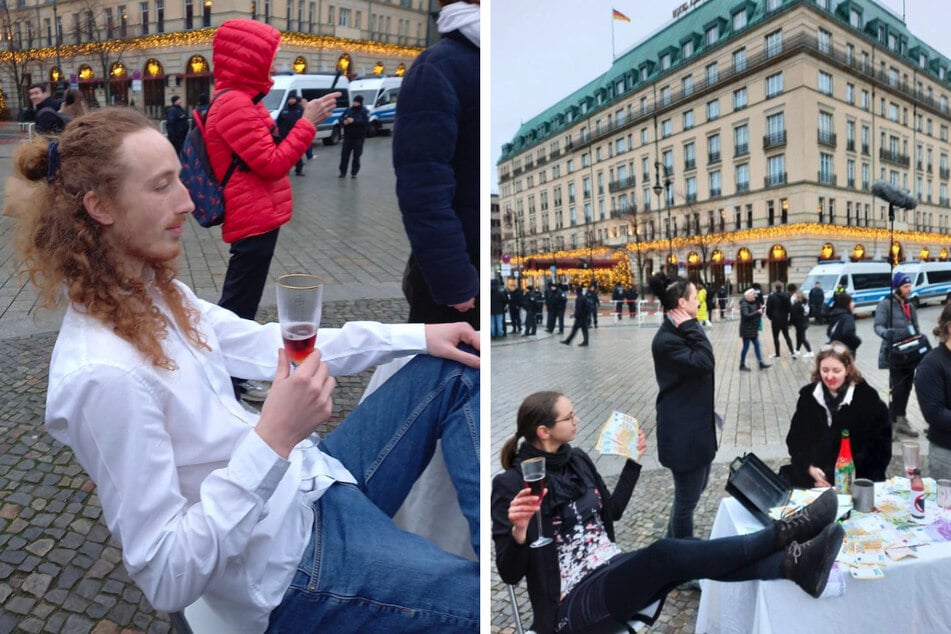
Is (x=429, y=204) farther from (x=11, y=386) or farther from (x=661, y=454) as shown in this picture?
(x=661, y=454)

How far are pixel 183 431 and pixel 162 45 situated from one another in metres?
0.79

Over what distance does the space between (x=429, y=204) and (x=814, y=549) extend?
3.34ft

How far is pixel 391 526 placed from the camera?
3.66ft

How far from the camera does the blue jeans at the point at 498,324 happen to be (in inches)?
65.2

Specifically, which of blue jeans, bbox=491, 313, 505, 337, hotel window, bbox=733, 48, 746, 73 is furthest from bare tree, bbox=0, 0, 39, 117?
hotel window, bbox=733, 48, 746, 73

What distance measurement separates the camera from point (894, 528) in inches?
65.1

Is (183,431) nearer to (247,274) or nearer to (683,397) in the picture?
(247,274)

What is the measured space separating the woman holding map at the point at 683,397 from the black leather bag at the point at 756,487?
0.49ft

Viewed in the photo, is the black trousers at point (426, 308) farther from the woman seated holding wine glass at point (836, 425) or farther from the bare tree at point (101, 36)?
the woman seated holding wine glass at point (836, 425)

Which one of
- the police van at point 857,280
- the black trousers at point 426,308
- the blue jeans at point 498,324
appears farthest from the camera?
the police van at point 857,280

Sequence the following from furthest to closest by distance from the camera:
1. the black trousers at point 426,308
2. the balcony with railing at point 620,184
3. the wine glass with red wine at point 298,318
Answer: the balcony with railing at point 620,184 → the black trousers at point 426,308 → the wine glass with red wine at point 298,318

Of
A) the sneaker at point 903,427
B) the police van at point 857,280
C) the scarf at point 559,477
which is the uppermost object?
the police van at point 857,280

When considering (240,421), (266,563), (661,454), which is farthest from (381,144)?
(661,454)

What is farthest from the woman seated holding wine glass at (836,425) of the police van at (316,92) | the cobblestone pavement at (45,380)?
the police van at (316,92)
